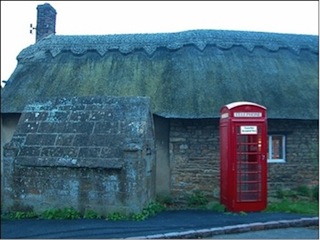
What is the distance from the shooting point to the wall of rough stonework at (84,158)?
704 centimetres

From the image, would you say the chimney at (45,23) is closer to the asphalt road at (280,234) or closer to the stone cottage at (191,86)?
the stone cottage at (191,86)

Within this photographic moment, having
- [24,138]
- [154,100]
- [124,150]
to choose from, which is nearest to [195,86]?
[154,100]

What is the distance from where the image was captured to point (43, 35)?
13.7 m

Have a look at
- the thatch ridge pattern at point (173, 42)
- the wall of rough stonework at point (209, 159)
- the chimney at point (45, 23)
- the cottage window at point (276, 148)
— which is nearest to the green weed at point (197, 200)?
the wall of rough stonework at point (209, 159)

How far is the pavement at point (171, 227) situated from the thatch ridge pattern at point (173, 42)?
20.4ft

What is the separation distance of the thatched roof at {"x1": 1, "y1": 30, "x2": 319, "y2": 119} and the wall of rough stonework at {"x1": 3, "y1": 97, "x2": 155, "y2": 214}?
188 cm

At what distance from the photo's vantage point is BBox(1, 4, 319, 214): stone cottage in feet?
31.4

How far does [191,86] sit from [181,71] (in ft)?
2.37

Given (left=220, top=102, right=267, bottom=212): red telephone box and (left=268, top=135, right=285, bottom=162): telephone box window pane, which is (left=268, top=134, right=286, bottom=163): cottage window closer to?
(left=268, top=135, right=285, bottom=162): telephone box window pane

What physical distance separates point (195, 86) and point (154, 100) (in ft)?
4.30

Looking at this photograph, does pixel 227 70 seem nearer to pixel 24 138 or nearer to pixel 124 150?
pixel 124 150

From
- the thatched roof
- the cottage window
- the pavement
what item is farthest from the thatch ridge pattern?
the pavement

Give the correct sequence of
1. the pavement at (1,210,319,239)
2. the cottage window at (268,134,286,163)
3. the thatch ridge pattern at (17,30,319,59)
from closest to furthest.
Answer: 1. the pavement at (1,210,319,239)
2. the cottage window at (268,134,286,163)
3. the thatch ridge pattern at (17,30,319,59)

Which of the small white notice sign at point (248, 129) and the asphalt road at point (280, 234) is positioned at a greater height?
the small white notice sign at point (248, 129)
